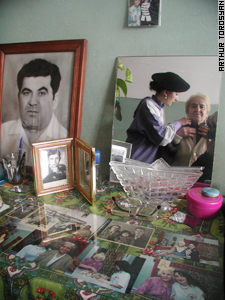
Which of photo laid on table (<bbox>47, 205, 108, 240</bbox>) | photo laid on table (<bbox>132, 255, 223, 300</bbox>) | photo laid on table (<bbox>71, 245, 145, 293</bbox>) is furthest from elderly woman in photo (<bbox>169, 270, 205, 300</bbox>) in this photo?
photo laid on table (<bbox>47, 205, 108, 240</bbox>)

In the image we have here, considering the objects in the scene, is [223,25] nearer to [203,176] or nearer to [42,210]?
[203,176]

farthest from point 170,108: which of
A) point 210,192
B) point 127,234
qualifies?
point 127,234

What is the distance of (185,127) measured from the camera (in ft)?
3.49

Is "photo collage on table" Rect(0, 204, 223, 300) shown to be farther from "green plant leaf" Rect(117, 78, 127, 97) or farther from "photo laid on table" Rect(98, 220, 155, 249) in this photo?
"green plant leaf" Rect(117, 78, 127, 97)

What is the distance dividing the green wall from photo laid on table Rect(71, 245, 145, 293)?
56 centimetres

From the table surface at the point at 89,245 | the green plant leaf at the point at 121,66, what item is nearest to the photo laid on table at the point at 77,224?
the table surface at the point at 89,245

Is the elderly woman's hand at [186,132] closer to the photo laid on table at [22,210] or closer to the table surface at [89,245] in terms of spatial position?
the table surface at [89,245]

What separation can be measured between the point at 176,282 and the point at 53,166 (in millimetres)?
706

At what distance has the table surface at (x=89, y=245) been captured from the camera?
0.70m

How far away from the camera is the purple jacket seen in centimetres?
109

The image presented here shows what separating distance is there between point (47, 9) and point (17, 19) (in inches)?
7.4

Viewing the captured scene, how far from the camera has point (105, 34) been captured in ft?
3.88

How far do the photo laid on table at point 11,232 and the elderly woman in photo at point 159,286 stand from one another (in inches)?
17.0

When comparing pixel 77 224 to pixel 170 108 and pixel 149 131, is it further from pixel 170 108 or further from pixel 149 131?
pixel 170 108
